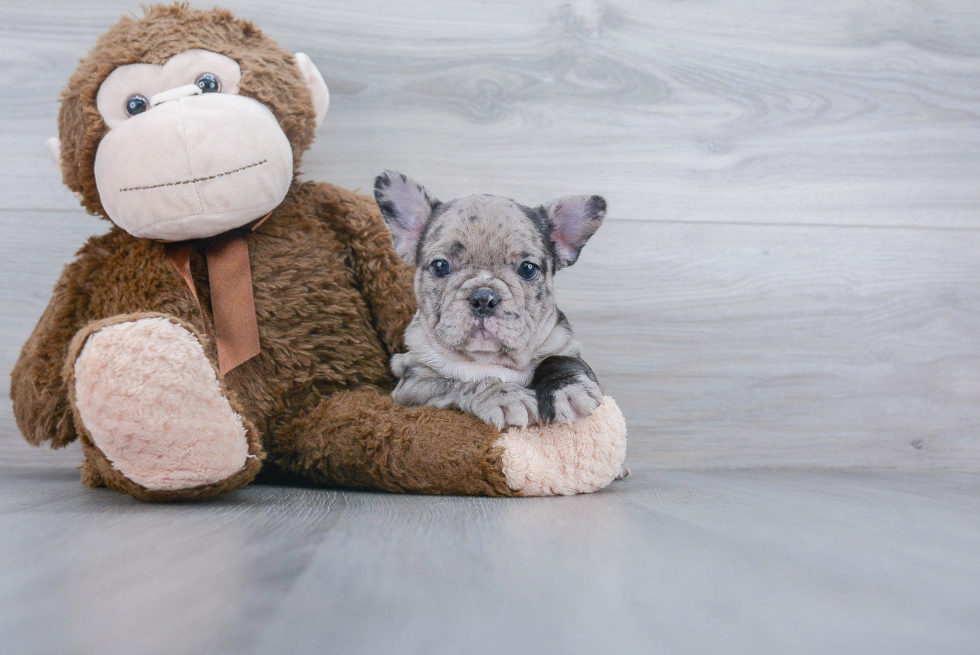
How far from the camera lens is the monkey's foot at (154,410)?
749 mm

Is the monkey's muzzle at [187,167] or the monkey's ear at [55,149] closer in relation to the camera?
the monkey's muzzle at [187,167]

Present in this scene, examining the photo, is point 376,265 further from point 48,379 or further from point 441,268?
point 48,379

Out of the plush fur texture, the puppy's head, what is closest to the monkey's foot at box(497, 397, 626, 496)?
the puppy's head

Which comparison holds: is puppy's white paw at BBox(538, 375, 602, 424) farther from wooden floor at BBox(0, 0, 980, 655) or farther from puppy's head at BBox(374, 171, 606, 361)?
wooden floor at BBox(0, 0, 980, 655)

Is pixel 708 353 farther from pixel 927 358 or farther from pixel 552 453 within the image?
pixel 552 453

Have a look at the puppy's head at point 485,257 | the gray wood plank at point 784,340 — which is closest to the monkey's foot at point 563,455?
the puppy's head at point 485,257

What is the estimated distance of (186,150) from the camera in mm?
883

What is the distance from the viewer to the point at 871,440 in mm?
1434

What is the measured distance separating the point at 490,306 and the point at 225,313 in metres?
0.40

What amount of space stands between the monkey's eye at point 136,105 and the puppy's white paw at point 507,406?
602 millimetres

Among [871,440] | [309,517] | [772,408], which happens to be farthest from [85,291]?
[871,440]

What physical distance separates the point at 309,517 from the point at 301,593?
244 millimetres

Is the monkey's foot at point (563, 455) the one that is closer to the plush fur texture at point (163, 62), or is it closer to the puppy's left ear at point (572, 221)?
the puppy's left ear at point (572, 221)

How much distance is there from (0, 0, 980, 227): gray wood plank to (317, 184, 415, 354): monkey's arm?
22cm
